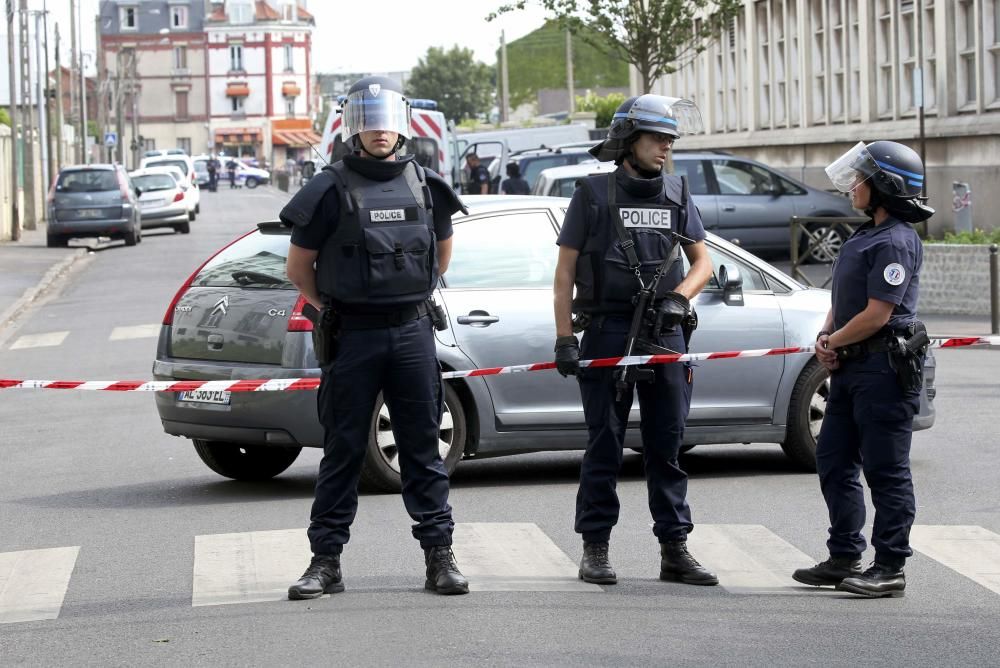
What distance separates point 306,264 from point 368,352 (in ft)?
1.30

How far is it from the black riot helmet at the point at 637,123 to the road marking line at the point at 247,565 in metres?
2.07

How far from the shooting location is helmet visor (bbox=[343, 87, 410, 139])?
6.63m

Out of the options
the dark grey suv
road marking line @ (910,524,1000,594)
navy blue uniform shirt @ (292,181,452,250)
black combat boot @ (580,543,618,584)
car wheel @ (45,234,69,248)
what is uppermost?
the dark grey suv

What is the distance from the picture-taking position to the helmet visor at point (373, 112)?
6633mm

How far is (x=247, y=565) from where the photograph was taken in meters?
7.48

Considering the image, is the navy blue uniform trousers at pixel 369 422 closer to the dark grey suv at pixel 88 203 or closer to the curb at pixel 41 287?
the curb at pixel 41 287

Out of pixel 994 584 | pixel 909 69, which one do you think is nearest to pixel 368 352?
pixel 994 584

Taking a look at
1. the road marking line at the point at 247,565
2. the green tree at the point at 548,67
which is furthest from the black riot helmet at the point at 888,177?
the green tree at the point at 548,67

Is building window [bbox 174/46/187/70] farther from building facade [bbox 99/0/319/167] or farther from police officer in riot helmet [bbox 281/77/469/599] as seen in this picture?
police officer in riot helmet [bbox 281/77/469/599]

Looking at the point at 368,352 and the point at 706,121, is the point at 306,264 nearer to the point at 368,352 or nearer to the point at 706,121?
the point at 368,352

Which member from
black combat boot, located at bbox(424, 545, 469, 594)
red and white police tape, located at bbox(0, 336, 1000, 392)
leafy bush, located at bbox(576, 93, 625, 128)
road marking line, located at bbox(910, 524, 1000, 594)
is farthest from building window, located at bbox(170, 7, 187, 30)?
black combat boot, located at bbox(424, 545, 469, 594)

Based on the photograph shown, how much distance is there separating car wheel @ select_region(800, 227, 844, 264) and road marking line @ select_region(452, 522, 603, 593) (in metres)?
15.9

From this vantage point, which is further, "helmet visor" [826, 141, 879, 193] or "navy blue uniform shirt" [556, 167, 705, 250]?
Result: "navy blue uniform shirt" [556, 167, 705, 250]

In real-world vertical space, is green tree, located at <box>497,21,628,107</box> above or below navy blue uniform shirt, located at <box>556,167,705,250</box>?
above
